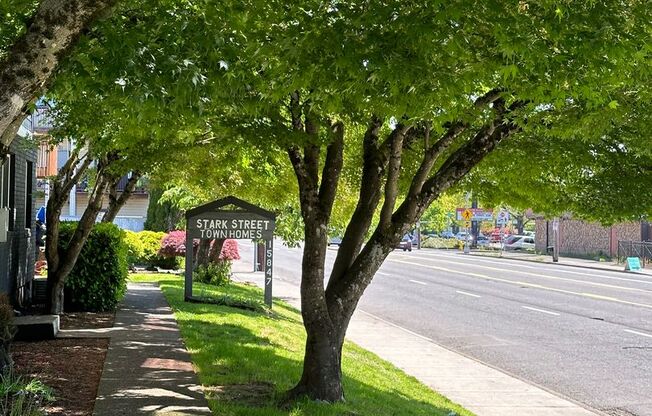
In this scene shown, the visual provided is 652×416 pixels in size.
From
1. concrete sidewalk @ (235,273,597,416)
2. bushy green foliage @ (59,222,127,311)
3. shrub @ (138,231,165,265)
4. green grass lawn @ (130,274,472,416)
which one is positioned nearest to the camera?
green grass lawn @ (130,274,472,416)

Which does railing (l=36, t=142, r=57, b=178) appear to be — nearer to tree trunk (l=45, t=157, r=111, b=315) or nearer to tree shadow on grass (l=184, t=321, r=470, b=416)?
tree trunk (l=45, t=157, r=111, b=315)

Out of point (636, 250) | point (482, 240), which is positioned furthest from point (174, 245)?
point (482, 240)

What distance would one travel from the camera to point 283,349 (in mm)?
11031

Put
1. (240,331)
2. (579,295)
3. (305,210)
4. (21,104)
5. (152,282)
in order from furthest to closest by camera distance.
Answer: (579,295)
(152,282)
(240,331)
(305,210)
(21,104)

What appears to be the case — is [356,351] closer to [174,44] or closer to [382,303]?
[174,44]

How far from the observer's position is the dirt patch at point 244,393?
7281mm

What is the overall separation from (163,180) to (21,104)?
12204 millimetres

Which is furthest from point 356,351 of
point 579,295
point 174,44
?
point 579,295

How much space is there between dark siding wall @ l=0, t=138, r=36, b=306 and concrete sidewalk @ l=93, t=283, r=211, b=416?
1986mm

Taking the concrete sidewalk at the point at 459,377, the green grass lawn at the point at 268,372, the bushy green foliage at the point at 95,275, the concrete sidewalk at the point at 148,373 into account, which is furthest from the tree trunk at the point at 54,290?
the concrete sidewalk at the point at 459,377

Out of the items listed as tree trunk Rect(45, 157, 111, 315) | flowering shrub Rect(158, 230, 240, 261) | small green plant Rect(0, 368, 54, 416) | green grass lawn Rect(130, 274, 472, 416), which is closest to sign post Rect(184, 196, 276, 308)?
green grass lawn Rect(130, 274, 472, 416)

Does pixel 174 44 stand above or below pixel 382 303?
above

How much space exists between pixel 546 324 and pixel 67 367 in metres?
12.3

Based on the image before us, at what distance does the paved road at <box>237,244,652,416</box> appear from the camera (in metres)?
11.7
